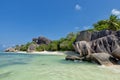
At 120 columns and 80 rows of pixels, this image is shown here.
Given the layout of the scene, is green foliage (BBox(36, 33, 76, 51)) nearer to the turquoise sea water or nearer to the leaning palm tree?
the leaning palm tree

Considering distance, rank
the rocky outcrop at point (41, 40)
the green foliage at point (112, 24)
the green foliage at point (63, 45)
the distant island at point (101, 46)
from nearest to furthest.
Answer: the distant island at point (101, 46), the green foliage at point (112, 24), the green foliage at point (63, 45), the rocky outcrop at point (41, 40)

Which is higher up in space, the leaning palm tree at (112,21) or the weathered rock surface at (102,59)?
the leaning palm tree at (112,21)

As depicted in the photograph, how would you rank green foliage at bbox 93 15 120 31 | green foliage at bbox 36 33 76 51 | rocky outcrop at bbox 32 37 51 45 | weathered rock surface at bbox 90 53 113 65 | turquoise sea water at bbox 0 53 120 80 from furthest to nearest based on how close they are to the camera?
rocky outcrop at bbox 32 37 51 45
green foliage at bbox 36 33 76 51
green foliage at bbox 93 15 120 31
weathered rock surface at bbox 90 53 113 65
turquoise sea water at bbox 0 53 120 80

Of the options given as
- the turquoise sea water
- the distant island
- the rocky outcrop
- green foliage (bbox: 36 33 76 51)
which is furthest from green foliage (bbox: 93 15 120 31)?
the rocky outcrop

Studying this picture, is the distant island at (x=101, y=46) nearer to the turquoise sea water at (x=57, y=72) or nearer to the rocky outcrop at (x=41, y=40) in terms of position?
the turquoise sea water at (x=57, y=72)

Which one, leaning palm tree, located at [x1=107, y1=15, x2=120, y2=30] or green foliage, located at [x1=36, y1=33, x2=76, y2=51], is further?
green foliage, located at [x1=36, y1=33, x2=76, y2=51]

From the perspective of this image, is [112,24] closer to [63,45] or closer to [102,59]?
[63,45]

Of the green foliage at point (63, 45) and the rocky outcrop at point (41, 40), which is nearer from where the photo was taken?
the green foliage at point (63, 45)

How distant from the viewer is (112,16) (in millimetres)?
41062

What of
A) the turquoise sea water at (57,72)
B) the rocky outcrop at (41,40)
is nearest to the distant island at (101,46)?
the turquoise sea water at (57,72)

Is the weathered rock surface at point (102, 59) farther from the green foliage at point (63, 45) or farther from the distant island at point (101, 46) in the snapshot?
the green foliage at point (63, 45)

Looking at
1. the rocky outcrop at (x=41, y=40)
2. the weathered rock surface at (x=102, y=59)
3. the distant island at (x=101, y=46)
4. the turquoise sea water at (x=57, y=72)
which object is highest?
the rocky outcrop at (x=41, y=40)

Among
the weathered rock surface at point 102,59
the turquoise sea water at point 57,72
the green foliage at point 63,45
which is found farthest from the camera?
the green foliage at point 63,45

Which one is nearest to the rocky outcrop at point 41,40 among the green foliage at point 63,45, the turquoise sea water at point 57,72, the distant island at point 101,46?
the green foliage at point 63,45
